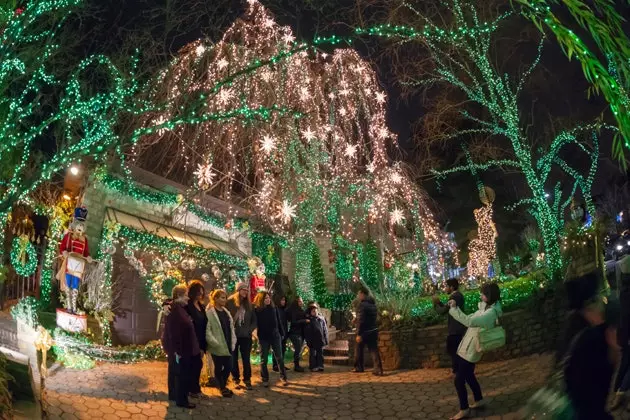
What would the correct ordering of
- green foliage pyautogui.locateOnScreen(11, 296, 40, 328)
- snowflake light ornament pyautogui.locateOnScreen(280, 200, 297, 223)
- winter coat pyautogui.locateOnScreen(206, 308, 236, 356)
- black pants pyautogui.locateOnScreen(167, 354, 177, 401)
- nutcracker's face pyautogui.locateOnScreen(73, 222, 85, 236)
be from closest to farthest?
black pants pyautogui.locateOnScreen(167, 354, 177, 401)
winter coat pyautogui.locateOnScreen(206, 308, 236, 356)
green foliage pyautogui.locateOnScreen(11, 296, 40, 328)
nutcracker's face pyautogui.locateOnScreen(73, 222, 85, 236)
snowflake light ornament pyautogui.locateOnScreen(280, 200, 297, 223)

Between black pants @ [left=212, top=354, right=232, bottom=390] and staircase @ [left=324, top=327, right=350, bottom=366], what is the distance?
471 centimetres

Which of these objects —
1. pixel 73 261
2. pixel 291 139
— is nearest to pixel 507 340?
pixel 291 139

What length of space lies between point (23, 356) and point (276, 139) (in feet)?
29.5

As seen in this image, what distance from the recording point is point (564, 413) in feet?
12.5

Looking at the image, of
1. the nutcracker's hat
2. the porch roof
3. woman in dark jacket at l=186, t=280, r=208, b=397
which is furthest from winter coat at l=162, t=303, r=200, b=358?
the porch roof

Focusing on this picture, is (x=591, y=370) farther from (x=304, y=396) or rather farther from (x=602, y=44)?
(x=304, y=396)

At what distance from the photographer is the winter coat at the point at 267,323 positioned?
9.09 meters

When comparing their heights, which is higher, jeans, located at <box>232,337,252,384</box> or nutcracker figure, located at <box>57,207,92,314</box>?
nutcracker figure, located at <box>57,207,92,314</box>

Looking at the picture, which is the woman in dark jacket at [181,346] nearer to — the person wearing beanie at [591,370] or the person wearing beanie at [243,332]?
the person wearing beanie at [243,332]

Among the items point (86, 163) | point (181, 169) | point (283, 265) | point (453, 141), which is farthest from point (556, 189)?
point (86, 163)

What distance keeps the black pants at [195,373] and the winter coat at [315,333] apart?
376 centimetres

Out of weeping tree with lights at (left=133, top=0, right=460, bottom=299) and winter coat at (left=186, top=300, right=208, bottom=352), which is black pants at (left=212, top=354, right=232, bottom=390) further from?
weeping tree with lights at (left=133, top=0, right=460, bottom=299)

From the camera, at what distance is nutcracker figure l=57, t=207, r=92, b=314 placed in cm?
1023

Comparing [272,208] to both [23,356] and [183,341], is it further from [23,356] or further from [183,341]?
[23,356]
